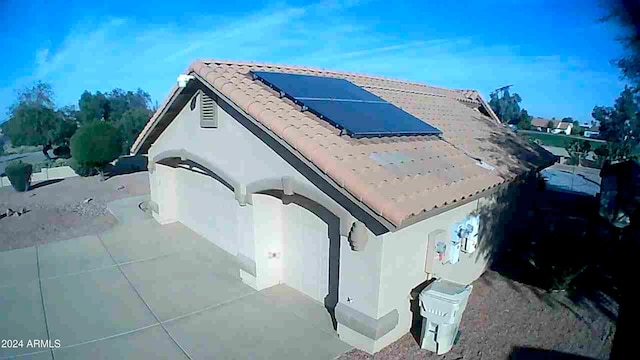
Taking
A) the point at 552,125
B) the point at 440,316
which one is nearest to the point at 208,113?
the point at 440,316

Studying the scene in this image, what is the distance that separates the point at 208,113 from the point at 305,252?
12.9ft

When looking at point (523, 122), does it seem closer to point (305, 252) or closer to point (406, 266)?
point (305, 252)

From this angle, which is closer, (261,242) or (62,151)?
(261,242)

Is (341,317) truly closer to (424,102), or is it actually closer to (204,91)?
(204,91)

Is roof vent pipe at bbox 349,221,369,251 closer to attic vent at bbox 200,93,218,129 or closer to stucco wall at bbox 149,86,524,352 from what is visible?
stucco wall at bbox 149,86,524,352

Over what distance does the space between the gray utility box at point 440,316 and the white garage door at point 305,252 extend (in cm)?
212

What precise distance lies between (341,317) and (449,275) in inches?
102

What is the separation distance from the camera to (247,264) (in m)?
8.38

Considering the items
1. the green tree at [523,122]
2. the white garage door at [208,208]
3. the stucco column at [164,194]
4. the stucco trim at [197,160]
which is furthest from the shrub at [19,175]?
the green tree at [523,122]

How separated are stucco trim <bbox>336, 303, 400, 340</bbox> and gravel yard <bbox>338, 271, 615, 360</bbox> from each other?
0.36 meters

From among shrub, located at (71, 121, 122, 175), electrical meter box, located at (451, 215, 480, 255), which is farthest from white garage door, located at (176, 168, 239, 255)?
shrub, located at (71, 121, 122, 175)

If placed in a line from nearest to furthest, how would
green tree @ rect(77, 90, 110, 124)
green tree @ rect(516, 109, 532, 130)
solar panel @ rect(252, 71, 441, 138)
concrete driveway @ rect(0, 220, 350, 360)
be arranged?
concrete driveway @ rect(0, 220, 350, 360) < solar panel @ rect(252, 71, 441, 138) < green tree @ rect(77, 90, 110, 124) < green tree @ rect(516, 109, 532, 130)

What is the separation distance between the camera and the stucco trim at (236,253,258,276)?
824 centimetres

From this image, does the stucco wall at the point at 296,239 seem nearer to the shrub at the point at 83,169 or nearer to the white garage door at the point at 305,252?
the white garage door at the point at 305,252
